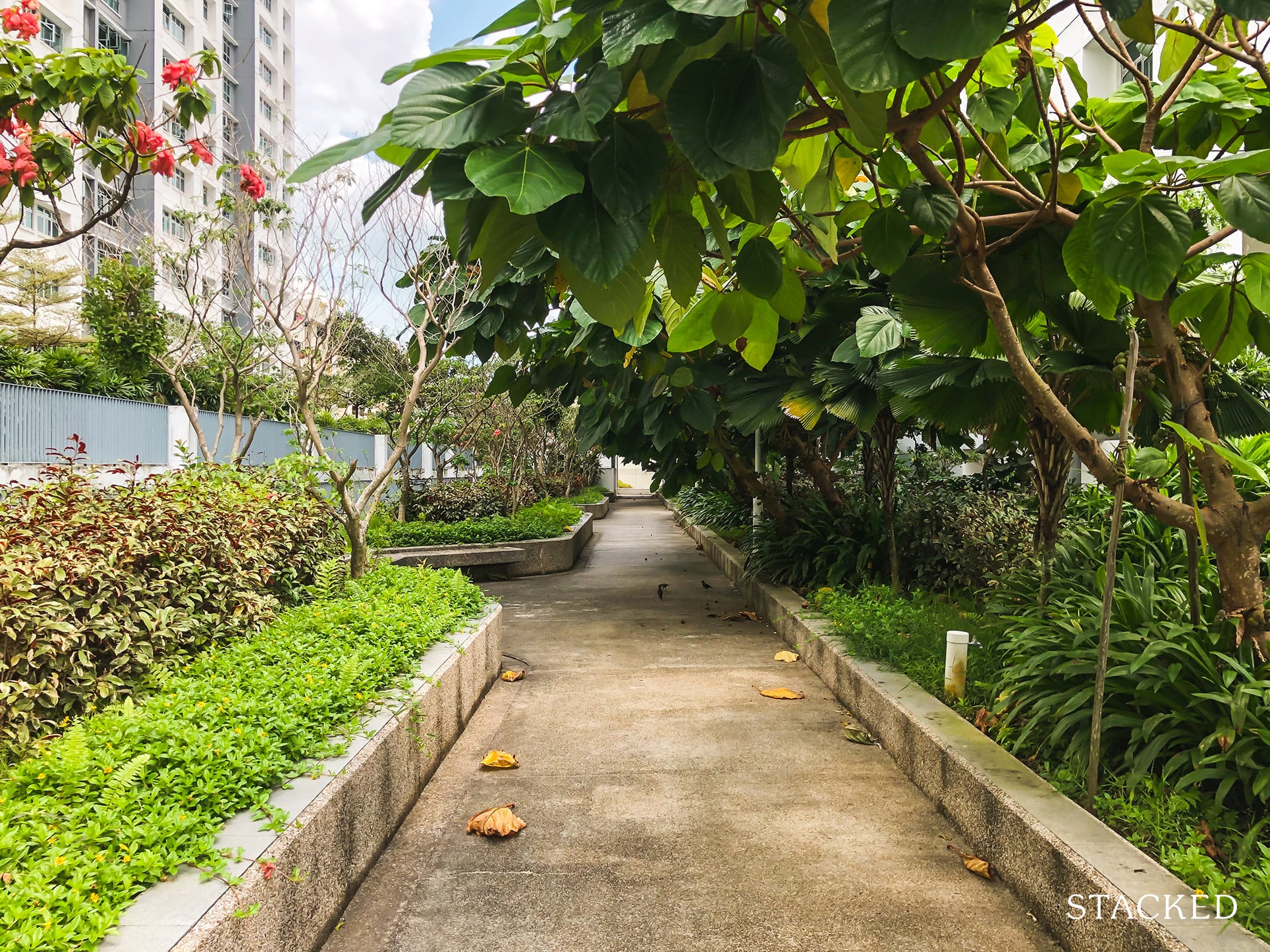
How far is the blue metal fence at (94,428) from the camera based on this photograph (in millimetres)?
11773

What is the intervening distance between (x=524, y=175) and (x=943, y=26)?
0.52 m

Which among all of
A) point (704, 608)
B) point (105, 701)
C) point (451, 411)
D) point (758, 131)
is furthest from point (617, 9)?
point (451, 411)

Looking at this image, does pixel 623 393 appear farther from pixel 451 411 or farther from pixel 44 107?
pixel 451 411

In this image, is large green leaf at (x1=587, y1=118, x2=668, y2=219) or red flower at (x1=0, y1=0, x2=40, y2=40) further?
red flower at (x1=0, y1=0, x2=40, y2=40)

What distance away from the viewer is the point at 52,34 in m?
25.9

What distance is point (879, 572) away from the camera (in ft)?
24.4

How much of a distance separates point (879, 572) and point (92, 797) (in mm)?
6385

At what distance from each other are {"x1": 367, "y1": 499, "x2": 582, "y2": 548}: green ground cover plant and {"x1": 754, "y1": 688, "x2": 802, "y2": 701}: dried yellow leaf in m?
6.80

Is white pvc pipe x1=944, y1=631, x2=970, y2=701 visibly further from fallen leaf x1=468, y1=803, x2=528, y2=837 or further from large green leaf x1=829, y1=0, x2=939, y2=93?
large green leaf x1=829, y1=0, x2=939, y2=93

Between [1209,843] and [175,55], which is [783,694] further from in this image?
[175,55]

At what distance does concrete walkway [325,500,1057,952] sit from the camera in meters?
2.60

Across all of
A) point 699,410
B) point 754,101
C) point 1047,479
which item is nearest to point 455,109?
point 754,101

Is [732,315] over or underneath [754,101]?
underneath

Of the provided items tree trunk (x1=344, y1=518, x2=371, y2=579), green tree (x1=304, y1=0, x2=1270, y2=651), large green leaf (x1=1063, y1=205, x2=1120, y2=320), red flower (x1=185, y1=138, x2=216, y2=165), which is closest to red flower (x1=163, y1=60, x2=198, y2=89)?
red flower (x1=185, y1=138, x2=216, y2=165)
